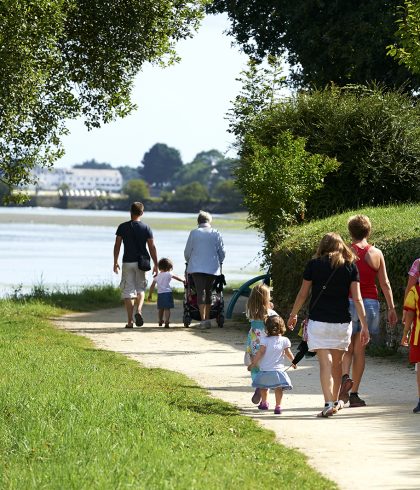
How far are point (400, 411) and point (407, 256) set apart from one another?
13.7ft

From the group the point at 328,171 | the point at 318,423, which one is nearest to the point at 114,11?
the point at 328,171

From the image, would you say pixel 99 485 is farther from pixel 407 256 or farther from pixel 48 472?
pixel 407 256

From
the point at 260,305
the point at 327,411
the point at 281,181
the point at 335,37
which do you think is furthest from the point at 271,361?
the point at 335,37

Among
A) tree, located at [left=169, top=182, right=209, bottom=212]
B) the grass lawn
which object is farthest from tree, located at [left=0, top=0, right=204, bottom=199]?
tree, located at [left=169, top=182, right=209, bottom=212]

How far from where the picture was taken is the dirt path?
8695 millimetres

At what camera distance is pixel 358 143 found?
23062 millimetres

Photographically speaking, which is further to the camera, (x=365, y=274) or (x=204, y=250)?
(x=204, y=250)

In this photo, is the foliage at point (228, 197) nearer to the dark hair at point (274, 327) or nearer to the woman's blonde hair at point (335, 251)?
the dark hair at point (274, 327)

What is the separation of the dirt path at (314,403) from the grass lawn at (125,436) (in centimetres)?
26

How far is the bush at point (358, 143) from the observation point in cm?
2286

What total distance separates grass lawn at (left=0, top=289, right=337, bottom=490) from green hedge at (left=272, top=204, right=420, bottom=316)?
3260 mm

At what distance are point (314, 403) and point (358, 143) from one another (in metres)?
11.7

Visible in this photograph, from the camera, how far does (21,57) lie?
67.5ft

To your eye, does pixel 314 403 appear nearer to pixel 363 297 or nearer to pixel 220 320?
pixel 363 297
